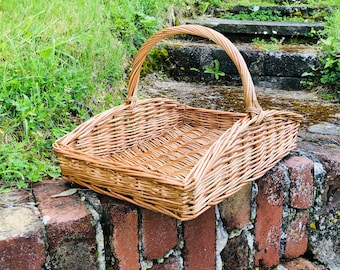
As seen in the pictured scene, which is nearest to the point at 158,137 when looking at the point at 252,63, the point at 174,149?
the point at 174,149

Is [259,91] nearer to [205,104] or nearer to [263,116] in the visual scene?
[205,104]

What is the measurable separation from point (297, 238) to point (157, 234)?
629 millimetres

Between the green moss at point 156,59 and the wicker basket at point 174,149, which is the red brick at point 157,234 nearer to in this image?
the wicker basket at point 174,149

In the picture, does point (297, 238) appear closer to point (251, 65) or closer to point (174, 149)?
point (174, 149)

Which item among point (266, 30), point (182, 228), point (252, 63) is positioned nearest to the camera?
point (182, 228)

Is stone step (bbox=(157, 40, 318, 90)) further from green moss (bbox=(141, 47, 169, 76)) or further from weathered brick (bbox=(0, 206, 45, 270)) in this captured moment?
weathered brick (bbox=(0, 206, 45, 270))

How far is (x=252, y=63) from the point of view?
250 cm

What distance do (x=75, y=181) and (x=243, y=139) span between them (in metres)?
0.47

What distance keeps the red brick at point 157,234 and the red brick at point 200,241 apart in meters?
0.05

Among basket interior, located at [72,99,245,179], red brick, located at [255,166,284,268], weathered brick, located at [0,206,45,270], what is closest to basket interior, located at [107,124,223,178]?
basket interior, located at [72,99,245,179]

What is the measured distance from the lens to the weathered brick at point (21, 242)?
90cm

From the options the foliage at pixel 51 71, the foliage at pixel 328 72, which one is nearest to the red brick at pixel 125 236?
the foliage at pixel 51 71

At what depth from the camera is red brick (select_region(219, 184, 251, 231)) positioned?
1279mm

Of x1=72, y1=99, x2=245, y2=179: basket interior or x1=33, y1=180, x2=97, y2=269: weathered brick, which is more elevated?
x1=72, y1=99, x2=245, y2=179: basket interior
